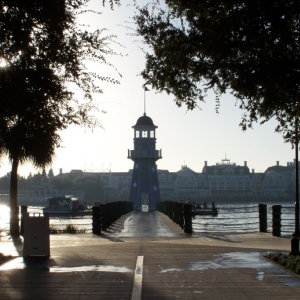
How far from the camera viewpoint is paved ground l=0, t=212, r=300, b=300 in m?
8.95

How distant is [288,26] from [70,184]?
156023 mm

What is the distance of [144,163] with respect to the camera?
80.2 meters

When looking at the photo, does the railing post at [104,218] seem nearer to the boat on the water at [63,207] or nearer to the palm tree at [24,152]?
the palm tree at [24,152]

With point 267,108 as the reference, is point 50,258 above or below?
below

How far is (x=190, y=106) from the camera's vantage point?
11781 mm

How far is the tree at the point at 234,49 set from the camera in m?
9.84

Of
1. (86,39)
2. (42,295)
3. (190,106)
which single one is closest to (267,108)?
(190,106)

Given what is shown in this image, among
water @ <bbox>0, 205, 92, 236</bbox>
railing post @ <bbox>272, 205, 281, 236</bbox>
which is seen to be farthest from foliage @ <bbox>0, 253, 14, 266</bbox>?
railing post @ <bbox>272, 205, 281, 236</bbox>

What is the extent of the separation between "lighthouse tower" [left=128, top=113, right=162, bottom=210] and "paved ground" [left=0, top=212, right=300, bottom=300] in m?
63.6

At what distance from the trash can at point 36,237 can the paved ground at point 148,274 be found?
0.29 metres

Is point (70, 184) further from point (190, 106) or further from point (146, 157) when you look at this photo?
point (190, 106)

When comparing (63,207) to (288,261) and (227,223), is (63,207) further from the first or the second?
(288,261)

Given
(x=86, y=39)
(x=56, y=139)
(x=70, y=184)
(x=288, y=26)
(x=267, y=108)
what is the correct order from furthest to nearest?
(x=70, y=184) → (x=56, y=139) → (x=86, y=39) → (x=267, y=108) → (x=288, y=26)

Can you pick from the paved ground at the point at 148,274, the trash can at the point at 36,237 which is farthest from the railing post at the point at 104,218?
the trash can at the point at 36,237
